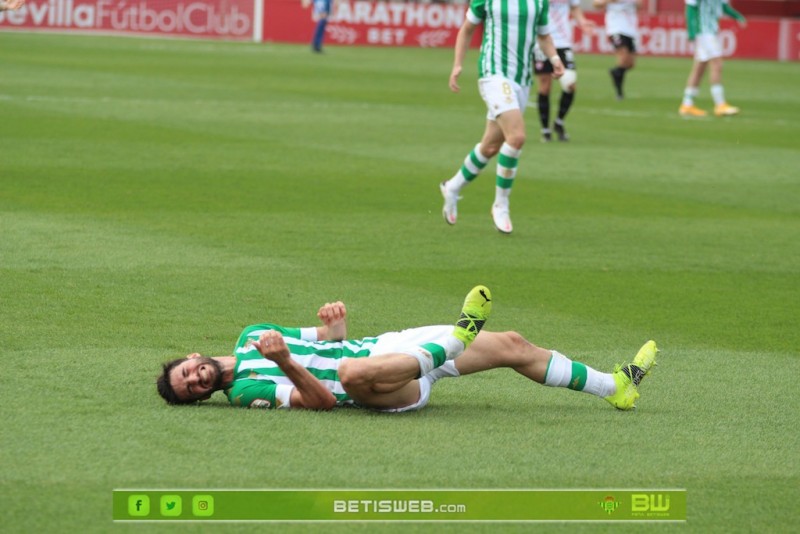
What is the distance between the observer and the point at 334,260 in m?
11.1

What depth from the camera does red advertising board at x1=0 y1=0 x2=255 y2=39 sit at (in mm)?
39531

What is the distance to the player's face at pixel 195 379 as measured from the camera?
675cm

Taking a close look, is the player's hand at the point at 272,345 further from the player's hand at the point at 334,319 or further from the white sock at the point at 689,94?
the white sock at the point at 689,94

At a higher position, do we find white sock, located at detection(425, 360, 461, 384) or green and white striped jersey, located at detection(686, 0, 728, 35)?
green and white striped jersey, located at detection(686, 0, 728, 35)

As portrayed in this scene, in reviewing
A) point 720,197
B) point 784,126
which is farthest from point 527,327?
point 784,126

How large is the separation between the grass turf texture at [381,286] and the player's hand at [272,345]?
0.34m

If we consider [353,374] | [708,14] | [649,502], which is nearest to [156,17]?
[708,14]

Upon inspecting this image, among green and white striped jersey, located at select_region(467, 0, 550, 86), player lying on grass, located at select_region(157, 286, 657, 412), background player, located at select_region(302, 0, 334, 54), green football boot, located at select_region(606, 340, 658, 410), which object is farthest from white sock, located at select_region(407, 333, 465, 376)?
background player, located at select_region(302, 0, 334, 54)

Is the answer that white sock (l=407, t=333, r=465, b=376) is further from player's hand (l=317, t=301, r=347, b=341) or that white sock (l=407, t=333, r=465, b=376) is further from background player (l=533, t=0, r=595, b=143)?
background player (l=533, t=0, r=595, b=143)

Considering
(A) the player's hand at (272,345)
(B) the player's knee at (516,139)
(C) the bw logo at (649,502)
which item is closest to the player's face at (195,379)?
(A) the player's hand at (272,345)

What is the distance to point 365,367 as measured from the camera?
6656 millimetres

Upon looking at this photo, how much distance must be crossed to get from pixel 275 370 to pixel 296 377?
0.34 meters

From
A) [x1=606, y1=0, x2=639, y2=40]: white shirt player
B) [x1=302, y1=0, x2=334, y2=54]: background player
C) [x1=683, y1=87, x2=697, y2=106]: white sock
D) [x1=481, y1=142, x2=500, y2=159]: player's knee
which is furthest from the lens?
[x1=302, y1=0, x2=334, y2=54]: background player

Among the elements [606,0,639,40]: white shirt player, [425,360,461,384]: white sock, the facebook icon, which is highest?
[606,0,639,40]: white shirt player
